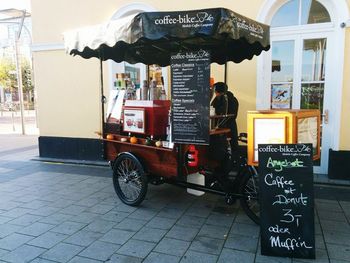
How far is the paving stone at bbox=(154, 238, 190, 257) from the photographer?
11.1 ft

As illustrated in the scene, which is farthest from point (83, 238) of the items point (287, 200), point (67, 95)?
point (67, 95)

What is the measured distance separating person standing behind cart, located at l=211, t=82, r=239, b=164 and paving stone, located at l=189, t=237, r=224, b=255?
49.6 inches

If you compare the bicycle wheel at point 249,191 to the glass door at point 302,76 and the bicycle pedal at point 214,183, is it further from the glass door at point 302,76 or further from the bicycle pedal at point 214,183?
the glass door at point 302,76

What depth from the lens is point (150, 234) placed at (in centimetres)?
381

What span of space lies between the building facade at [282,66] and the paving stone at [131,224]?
5.66 feet

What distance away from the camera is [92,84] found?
7.36m

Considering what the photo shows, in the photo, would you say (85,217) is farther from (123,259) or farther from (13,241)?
(123,259)

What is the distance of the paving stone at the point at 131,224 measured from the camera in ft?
13.1

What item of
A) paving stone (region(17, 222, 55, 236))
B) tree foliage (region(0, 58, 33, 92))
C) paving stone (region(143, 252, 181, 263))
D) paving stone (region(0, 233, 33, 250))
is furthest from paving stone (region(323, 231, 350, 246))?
tree foliage (region(0, 58, 33, 92))

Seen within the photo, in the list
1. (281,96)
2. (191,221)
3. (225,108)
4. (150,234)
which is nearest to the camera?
(150,234)

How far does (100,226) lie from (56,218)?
711mm

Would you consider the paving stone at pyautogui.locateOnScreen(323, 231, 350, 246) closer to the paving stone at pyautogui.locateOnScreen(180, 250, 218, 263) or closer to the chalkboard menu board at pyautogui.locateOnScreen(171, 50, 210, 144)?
the paving stone at pyautogui.locateOnScreen(180, 250, 218, 263)

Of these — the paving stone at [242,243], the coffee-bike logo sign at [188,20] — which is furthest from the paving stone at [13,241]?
the coffee-bike logo sign at [188,20]

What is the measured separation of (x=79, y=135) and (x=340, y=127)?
17.9 feet
